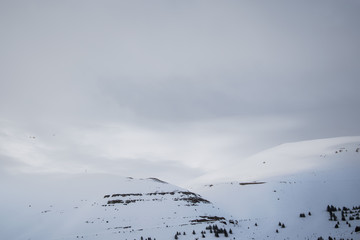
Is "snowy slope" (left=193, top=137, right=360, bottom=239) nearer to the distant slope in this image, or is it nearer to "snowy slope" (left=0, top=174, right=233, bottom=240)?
the distant slope

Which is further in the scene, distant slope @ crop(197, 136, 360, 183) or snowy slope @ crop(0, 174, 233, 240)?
distant slope @ crop(197, 136, 360, 183)

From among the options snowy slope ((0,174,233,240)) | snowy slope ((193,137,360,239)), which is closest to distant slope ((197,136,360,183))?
snowy slope ((193,137,360,239))

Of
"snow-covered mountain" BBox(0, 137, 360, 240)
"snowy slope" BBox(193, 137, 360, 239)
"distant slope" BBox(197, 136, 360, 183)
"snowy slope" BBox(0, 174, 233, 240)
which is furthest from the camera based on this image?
"distant slope" BBox(197, 136, 360, 183)

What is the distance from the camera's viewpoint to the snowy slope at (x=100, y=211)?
30.0 metres

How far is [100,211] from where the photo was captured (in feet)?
118

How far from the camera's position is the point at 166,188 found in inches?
1827

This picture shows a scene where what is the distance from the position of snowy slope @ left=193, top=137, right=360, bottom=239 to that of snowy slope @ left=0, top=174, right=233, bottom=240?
488 cm

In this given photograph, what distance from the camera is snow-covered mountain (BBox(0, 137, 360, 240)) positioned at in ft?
87.2

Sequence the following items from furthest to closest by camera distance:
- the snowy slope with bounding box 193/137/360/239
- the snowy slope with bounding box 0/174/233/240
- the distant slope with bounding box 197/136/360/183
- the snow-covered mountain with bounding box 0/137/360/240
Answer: the distant slope with bounding box 197/136/360/183 → the snowy slope with bounding box 0/174/233/240 → the snow-covered mountain with bounding box 0/137/360/240 → the snowy slope with bounding box 193/137/360/239

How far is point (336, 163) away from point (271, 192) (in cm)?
1684

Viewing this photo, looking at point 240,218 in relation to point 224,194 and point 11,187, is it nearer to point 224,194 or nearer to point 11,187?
point 224,194

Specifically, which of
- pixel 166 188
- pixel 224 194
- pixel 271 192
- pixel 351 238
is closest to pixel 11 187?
pixel 166 188

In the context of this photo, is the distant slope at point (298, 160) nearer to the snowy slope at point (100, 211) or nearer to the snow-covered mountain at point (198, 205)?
the snow-covered mountain at point (198, 205)

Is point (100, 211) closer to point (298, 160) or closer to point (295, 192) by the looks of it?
point (295, 192)
